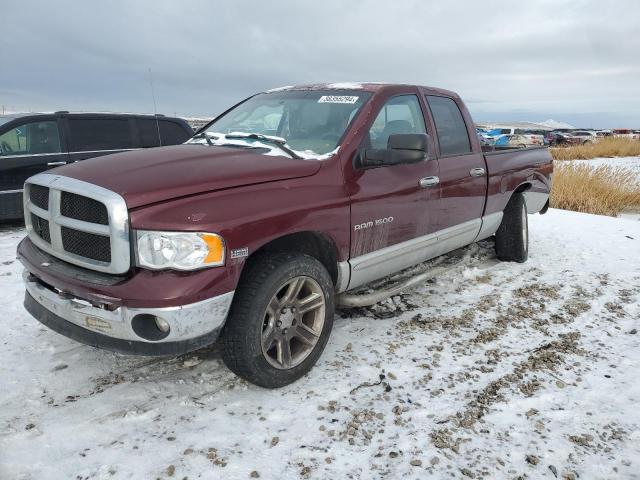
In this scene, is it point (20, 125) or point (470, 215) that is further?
point (20, 125)

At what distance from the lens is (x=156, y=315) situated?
228 centimetres

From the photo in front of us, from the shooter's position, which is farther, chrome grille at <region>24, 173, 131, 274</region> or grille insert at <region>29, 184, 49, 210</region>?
grille insert at <region>29, 184, 49, 210</region>

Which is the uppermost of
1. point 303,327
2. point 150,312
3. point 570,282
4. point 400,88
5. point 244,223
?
point 400,88

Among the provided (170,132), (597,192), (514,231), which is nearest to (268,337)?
(514,231)

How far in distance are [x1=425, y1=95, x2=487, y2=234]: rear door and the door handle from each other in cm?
9

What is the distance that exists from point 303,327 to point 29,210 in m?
1.83

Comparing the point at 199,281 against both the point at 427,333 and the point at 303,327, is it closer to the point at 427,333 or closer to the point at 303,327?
the point at 303,327

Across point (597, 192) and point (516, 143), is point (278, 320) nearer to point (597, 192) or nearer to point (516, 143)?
point (516, 143)

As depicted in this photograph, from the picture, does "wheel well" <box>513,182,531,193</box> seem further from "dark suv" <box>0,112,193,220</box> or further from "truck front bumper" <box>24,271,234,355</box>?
"dark suv" <box>0,112,193,220</box>

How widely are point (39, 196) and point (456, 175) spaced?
308 centimetres

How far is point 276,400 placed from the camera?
2.72 meters

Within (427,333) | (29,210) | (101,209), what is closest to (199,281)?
(101,209)

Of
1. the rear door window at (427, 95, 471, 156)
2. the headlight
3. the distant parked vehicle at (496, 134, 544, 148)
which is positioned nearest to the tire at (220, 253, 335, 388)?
the headlight

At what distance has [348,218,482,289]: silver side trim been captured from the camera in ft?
10.8
